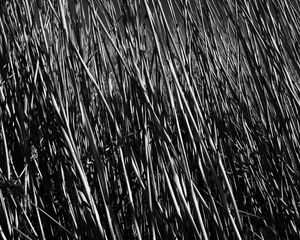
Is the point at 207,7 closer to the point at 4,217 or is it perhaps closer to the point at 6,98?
the point at 6,98

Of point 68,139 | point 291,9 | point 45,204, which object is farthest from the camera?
point 45,204

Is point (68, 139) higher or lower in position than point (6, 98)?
lower

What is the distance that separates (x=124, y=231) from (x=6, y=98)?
1.08 ft

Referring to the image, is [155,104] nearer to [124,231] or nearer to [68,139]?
[68,139]

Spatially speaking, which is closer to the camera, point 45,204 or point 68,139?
point 68,139

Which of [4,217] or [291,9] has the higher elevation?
[291,9]

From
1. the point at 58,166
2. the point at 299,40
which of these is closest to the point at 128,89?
the point at 58,166

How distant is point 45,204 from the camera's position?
0.86 metres

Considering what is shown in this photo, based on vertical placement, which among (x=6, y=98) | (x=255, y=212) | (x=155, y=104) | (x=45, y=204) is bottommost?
(x=255, y=212)

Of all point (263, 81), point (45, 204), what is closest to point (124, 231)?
point (45, 204)

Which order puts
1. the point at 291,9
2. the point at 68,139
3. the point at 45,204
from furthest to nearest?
the point at 45,204 < the point at 291,9 < the point at 68,139

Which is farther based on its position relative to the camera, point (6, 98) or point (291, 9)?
point (6, 98)

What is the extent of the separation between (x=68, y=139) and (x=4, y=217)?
0.25 m

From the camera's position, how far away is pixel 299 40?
0.71m
